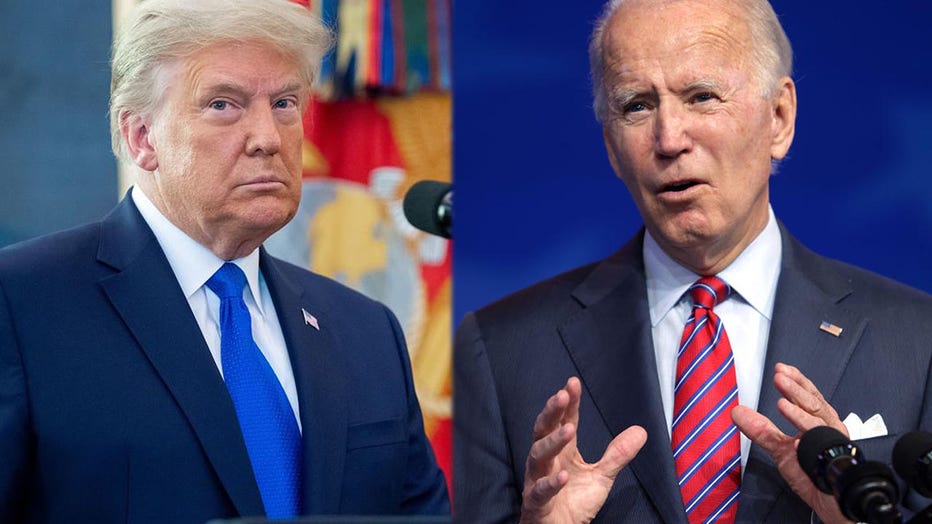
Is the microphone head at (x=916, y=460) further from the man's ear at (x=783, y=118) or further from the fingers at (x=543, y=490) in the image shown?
the man's ear at (x=783, y=118)

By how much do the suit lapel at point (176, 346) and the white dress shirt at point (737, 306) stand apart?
89 cm

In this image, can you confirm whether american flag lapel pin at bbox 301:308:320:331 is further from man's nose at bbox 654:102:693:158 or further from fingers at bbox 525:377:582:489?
man's nose at bbox 654:102:693:158

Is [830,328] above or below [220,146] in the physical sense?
below

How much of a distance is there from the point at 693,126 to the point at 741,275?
340mm

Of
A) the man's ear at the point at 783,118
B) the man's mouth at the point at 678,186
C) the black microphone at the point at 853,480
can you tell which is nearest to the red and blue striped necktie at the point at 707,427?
the man's mouth at the point at 678,186

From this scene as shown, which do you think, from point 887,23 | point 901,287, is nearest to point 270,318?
point 901,287

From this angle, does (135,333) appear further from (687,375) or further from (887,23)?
(887,23)

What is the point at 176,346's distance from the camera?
2062 millimetres

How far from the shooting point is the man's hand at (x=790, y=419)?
210 cm

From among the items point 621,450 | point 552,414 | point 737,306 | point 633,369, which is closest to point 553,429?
point 552,414

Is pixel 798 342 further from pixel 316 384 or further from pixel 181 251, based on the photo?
pixel 181 251

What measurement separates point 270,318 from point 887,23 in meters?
1.61

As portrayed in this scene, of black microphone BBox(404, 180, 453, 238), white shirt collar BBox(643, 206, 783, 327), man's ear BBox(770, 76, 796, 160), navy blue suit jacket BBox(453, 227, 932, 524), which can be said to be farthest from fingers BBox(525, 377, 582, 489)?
man's ear BBox(770, 76, 796, 160)

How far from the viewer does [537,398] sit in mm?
2473
